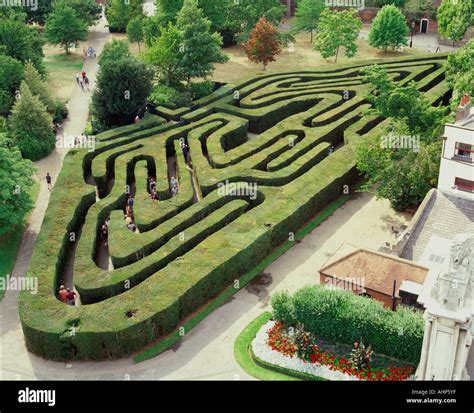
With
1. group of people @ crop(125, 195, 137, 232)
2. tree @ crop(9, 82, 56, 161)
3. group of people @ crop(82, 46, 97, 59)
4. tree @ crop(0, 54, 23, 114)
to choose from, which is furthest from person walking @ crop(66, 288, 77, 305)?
group of people @ crop(82, 46, 97, 59)

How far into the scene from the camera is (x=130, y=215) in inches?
1750

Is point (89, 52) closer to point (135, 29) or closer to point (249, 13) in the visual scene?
point (135, 29)

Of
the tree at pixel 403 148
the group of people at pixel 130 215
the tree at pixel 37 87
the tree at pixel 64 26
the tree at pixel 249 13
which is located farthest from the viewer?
the tree at pixel 249 13

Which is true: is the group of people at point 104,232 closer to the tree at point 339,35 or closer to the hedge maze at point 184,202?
the hedge maze at point 184,202

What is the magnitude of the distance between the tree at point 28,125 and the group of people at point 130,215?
44.7 feet

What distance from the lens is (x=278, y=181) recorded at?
47438 millimetres

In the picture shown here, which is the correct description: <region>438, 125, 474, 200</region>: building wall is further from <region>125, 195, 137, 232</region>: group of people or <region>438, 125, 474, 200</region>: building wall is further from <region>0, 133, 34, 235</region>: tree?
<region>0, 133, 34, 235</region>: tree

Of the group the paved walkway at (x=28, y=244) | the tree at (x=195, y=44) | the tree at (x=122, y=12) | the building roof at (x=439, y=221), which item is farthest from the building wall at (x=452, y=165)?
the tree at (x=122, y=12)

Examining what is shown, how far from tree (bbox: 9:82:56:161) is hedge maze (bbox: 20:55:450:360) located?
5694mm

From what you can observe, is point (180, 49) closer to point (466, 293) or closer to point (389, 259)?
point (389, 259)

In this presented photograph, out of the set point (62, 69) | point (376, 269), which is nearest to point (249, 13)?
point (62, 69)

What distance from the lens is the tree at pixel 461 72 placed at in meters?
49.3

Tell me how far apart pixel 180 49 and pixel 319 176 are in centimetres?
2469

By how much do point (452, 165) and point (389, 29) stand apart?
4323 cm
